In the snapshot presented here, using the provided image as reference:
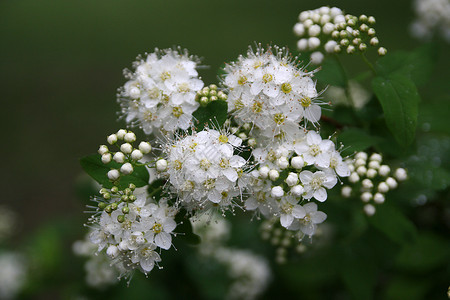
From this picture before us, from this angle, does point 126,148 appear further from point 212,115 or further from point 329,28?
point 329,28

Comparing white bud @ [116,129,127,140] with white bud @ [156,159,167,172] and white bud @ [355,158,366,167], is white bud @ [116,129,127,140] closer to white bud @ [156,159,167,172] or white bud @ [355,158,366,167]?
white bud @ [156,159,167,172]

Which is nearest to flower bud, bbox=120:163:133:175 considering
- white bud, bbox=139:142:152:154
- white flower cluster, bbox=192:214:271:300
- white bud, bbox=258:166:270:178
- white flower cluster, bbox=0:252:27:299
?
white bud, bbox=139:142:152:154

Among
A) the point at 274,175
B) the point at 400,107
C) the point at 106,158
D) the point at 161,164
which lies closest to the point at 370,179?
the point at 400,107

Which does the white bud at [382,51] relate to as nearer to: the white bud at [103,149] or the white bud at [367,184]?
the white bud at [367,184]

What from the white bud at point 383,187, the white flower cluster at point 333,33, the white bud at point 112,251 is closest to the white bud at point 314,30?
the white flower cluster at point 333,33

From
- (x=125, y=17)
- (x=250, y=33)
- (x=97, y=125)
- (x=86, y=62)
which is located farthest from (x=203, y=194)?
(x=125, y=17)
